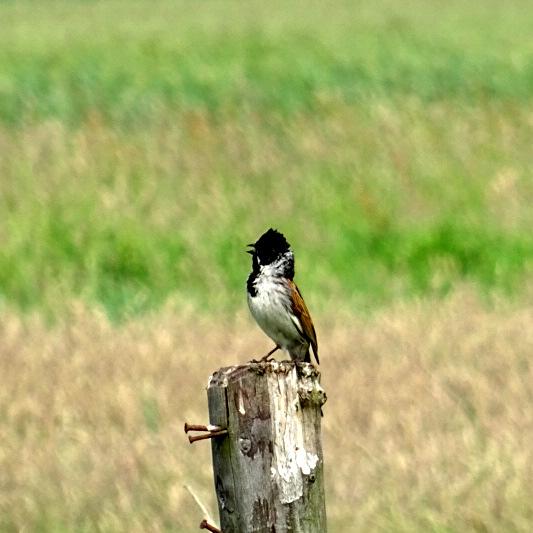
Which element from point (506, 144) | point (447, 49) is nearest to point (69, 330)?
point (506, 144)

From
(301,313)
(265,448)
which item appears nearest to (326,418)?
(301,313)

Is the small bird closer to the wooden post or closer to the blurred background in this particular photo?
the blurred background

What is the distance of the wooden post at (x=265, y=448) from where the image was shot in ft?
15.9

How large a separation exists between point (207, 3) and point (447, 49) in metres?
37.4

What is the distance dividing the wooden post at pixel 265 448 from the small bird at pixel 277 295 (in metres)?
1.96

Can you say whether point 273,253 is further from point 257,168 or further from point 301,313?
point 257,168

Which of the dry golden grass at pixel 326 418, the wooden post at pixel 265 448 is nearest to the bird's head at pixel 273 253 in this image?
the wooden post at pixel 265 448

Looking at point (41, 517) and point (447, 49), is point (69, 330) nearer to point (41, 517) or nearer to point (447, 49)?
point (41, 517)

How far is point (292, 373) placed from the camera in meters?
4.95

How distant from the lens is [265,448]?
15.9ft

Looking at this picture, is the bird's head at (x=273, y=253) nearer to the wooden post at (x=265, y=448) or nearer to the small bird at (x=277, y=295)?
the small bird at (x=277, y=295)

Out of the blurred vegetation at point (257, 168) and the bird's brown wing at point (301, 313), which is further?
the blurred vegetation at point (257, 168)

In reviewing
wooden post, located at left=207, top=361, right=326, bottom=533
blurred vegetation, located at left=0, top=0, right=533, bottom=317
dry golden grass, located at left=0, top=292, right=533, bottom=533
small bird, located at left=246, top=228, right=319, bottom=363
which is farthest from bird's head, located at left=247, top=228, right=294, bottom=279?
blurred vegetation, located at left=0, top=0, right=533, bottom=317

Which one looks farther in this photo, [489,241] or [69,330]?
[489,241]
